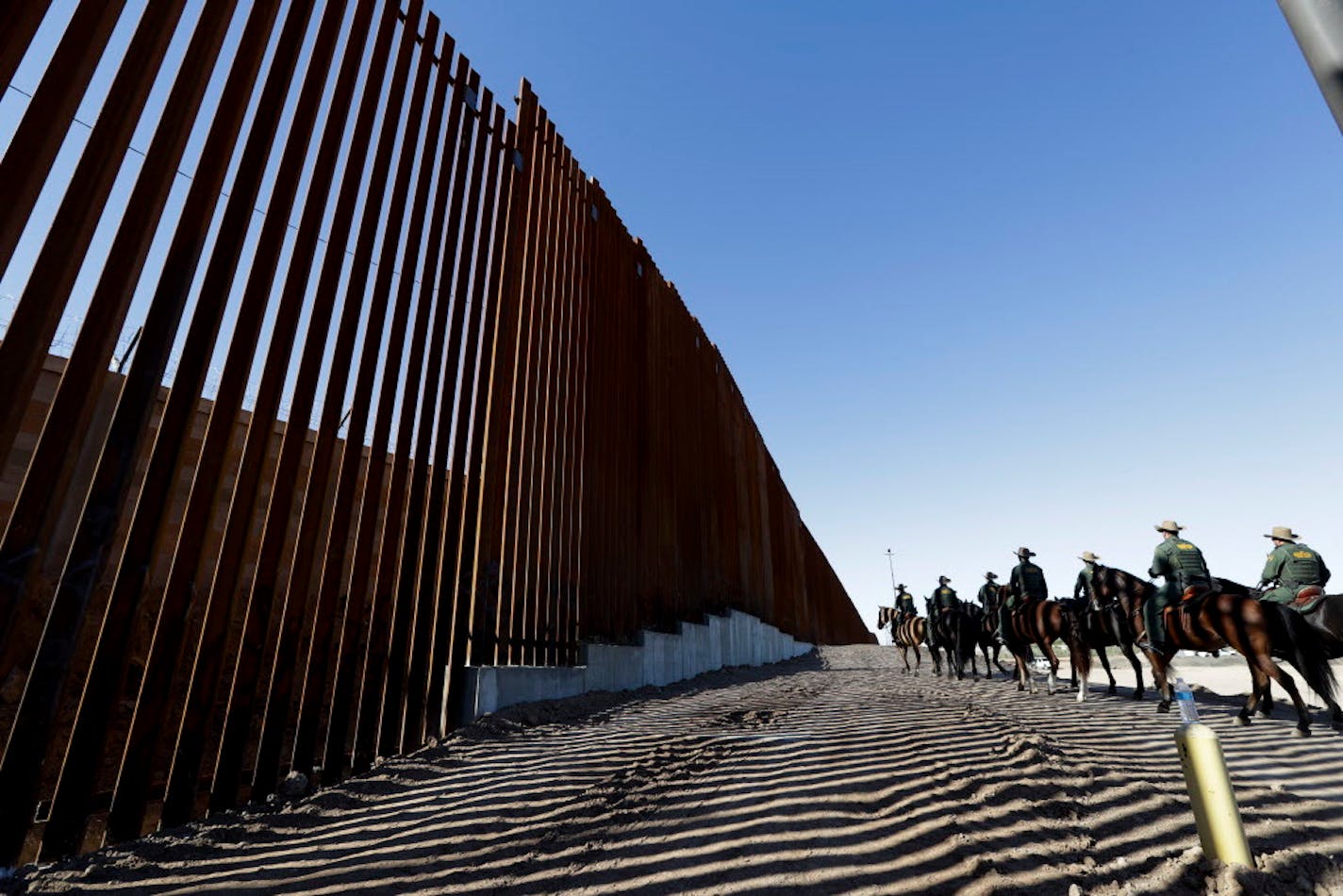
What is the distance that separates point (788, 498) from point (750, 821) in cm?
2611

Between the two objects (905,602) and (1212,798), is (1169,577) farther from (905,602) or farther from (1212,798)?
(905,602)

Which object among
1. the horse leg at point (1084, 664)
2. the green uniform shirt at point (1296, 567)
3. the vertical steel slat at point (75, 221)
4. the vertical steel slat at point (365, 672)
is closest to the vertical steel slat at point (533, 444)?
the vertical steel slat at point (365, 672)

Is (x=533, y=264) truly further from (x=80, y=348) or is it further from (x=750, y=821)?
(x=750, y=821)

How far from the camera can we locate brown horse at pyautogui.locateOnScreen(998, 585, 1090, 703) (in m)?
8.77

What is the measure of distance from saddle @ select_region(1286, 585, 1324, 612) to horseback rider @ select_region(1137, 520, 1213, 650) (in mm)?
892

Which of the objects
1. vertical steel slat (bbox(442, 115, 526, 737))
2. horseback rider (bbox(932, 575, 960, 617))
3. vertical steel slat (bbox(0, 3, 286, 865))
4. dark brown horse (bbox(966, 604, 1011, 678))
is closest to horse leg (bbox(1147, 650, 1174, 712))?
dark brown horse (bbox(966, 604, 1011, 678))

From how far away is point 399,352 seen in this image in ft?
16.2

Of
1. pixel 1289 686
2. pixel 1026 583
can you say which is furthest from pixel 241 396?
pixel 1026 583

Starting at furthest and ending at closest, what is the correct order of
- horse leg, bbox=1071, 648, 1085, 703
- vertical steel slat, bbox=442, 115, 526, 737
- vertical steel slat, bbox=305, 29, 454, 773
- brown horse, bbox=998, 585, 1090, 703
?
brown horse, bbox=998, 585, 1090, 703 < horse leg, bbox=1071, 648, 1085, 703 < vertical steel slat, bbox=442, 115, 526, 737 < vertical steel slat, bbox=305, 29, 454, 773

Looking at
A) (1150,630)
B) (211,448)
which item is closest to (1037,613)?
(1150,630)

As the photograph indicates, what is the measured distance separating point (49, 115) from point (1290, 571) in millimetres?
9933

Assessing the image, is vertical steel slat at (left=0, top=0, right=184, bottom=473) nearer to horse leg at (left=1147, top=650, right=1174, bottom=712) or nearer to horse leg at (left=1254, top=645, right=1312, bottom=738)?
horse leg at (left=1254, top=645, right=1312, bottom=738)

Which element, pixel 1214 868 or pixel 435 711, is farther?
pixel 435 711

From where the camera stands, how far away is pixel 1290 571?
6.38 meters
